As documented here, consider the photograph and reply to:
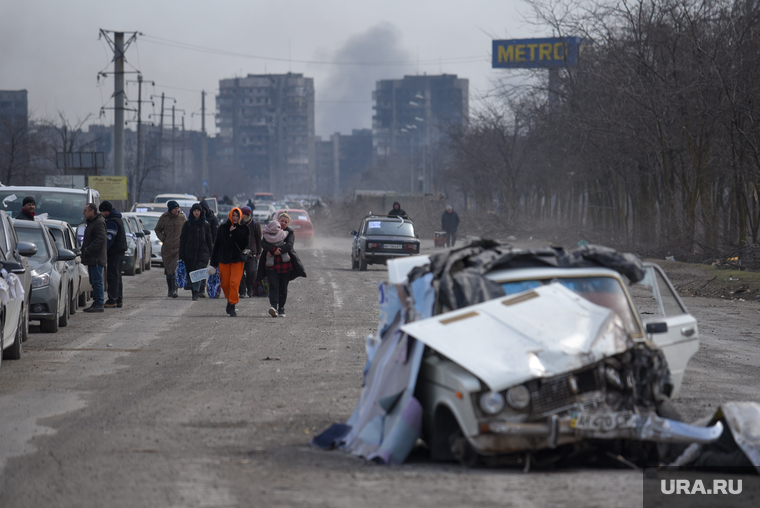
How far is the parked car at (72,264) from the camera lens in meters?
14.9

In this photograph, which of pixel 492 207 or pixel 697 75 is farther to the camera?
pixel 492 207

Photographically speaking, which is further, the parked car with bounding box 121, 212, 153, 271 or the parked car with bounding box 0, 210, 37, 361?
the parked car with bounding box 121, 212, 153, 271

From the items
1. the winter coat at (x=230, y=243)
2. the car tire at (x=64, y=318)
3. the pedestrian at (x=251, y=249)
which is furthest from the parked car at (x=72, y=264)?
the pedestrian at (x=251, y=249)

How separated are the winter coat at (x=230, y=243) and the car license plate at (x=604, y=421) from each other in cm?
981

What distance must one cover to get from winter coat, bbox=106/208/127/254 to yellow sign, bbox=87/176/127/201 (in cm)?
2620

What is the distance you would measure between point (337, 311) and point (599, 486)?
11.0 metres

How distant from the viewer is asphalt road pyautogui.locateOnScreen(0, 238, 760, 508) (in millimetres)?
5219

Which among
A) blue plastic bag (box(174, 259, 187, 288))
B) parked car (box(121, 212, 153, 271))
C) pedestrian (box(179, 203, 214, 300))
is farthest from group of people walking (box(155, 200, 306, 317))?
parked car (box(121, 212, 153, 271))

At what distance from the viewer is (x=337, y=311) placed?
1614 centimetres

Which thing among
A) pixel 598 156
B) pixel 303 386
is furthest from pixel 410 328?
pixel 598 156

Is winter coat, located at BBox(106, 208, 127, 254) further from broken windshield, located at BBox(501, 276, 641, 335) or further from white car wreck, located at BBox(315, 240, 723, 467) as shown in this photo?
broken windshield, located at BBox(501, 276, 641, 335)

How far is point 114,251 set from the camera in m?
16.2

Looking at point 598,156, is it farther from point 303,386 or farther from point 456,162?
point 456,162

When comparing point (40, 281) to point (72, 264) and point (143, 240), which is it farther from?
point (143, 240)
